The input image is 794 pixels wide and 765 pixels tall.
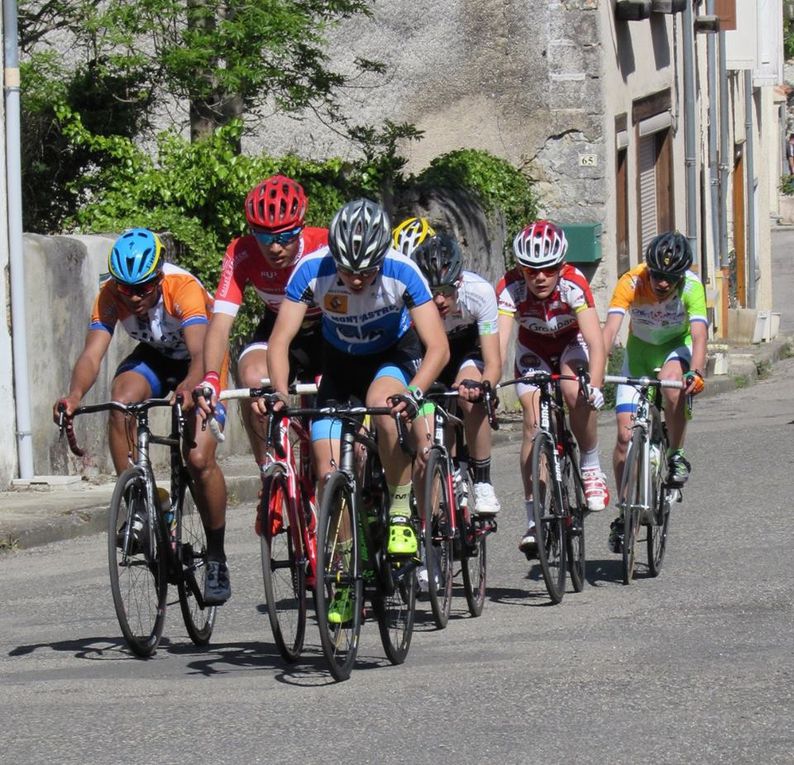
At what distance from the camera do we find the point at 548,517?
832 centimetres

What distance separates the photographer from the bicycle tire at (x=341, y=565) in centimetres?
643

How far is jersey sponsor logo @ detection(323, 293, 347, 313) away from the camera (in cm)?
703

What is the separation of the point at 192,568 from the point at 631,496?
8.50 feet

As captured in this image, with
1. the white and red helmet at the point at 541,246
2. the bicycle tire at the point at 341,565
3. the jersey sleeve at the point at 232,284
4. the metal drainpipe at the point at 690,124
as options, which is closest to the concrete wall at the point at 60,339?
the jersey sleeve at the point at 232,284

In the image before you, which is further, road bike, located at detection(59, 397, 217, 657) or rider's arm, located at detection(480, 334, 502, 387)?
rider's arm, located at detection(480, 334, 502, 387)

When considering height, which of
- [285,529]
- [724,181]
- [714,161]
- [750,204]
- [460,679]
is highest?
[714,161]

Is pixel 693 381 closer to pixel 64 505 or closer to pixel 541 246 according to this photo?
pixel 541 246

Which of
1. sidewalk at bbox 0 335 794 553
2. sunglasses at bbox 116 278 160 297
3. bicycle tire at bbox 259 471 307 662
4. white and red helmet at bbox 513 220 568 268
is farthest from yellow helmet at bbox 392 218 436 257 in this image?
sidewalk at bbox 0 335 794 553

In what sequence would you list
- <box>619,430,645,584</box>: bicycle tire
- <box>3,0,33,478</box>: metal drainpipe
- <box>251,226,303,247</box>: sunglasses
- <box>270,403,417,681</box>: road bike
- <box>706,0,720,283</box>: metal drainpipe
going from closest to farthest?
<box>270,403,417,681</box>: road bike, <box>251,226,303,247</box>: sunglasses, <box>619,430,645,584</box>: bicycle tire, <box>3,0,33,478</box>: metal drainpipe, <box>706,0,720,283</box>: metal drainpipe

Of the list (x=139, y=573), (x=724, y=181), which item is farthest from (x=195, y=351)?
(x=724, y=181)

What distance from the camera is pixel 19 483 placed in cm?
1197

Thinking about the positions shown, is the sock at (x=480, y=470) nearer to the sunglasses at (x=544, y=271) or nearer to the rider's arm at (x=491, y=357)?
the rider's arm at (x=491, y=357)

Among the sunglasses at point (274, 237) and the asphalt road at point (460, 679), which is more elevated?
the sunglasses at point (274, 237)

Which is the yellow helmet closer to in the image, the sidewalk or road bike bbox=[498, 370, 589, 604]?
road bike bbox=[498, 370, 589, 604]
